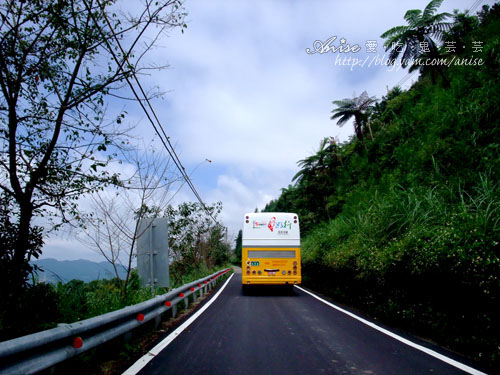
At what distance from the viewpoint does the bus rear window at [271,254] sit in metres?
15.1

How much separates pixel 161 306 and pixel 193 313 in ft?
7.93

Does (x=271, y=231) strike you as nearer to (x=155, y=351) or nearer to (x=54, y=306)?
(x=155, y=351)

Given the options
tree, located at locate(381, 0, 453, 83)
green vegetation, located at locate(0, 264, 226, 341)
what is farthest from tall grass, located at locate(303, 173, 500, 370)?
tree, located at locate(381, 0, 453, 83)

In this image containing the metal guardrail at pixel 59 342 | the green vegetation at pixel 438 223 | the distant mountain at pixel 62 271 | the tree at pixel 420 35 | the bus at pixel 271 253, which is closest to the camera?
the metal guardrail at pixel 59 342

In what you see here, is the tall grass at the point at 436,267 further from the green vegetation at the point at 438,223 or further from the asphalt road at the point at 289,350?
the asphalt road at the point at 289,350

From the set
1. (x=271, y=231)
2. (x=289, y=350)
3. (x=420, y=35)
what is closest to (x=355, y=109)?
(x=420, y=35)

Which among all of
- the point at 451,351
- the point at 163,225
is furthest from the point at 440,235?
the point at 163,225

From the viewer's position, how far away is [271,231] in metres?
15.3

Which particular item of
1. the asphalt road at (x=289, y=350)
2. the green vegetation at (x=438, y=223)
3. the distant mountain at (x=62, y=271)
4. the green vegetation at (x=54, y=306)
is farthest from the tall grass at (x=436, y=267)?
the distant mountain at (x=62, y=271)

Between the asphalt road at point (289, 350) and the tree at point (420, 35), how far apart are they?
694 inches

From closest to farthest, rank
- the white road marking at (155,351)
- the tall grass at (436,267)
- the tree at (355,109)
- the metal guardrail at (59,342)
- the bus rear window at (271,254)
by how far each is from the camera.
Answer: the metal guardrail at (59,342) < the white road marking at (155,351) < the tall grass at (436,267) < the bus rear window at (271,254) < the tree at (355,109)

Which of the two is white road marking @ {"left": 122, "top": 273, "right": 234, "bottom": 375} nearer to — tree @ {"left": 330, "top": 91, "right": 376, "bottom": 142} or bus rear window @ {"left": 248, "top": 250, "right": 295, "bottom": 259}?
bus rear window @ {"left": 248, "top": 250, "right": 295, "bottom": 259}

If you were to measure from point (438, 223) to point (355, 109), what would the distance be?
21755 mm

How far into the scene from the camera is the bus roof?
15.1 m
